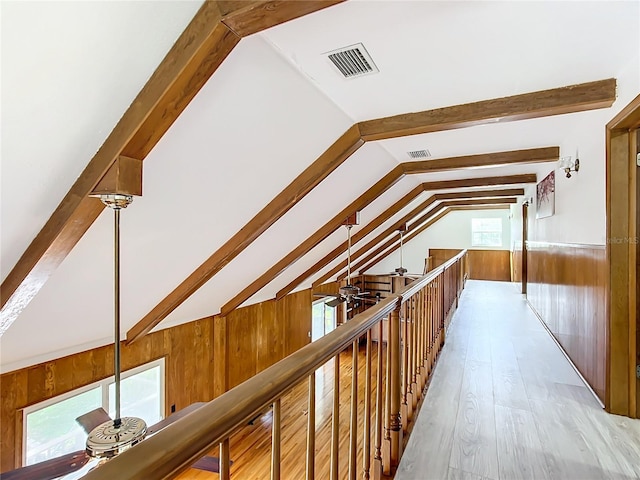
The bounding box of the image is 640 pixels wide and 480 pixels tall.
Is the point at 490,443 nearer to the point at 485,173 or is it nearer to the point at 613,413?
the point at 613,413

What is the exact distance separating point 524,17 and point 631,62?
3.39ft

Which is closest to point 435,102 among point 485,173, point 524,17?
point 524,17

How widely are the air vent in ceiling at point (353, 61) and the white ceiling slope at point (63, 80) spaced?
82cm

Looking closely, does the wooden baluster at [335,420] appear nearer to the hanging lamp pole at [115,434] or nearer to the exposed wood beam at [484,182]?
the hanging lamp pole at [115,434]

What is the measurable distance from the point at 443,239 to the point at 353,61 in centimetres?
1096

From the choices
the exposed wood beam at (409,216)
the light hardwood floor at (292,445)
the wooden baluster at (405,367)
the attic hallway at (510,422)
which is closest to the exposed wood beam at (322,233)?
the light hardwood floor at (292,445)

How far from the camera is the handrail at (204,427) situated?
1.51 feet

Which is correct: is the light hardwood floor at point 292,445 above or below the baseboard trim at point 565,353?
below

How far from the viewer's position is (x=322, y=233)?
16.3 ft

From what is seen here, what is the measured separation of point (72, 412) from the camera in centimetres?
361

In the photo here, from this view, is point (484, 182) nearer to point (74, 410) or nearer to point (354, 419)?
point (354, 419)

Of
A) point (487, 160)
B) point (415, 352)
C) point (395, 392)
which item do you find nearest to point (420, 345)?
point (415, 352)

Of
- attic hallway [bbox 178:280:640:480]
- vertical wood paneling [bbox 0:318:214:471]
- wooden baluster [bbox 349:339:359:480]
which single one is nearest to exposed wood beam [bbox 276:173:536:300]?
vertical wood paneling [bbox 0:318:214:471]

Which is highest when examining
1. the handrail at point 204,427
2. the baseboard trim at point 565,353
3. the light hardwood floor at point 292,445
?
the handrail at point 204,427
